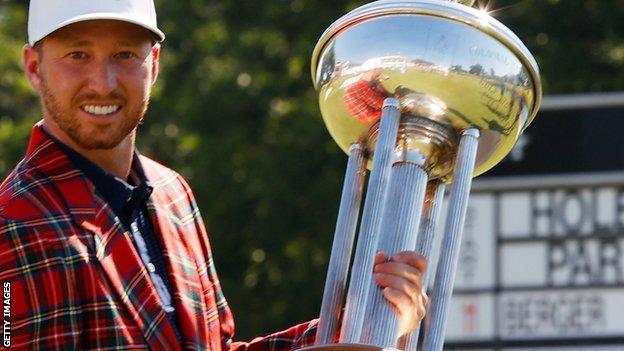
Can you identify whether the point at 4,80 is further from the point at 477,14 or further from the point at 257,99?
the point at 477,14

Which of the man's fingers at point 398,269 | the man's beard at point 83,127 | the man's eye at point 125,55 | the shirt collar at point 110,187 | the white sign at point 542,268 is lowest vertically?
the man's fingers at point 398,269

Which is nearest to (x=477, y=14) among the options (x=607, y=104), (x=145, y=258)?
(x=145, y=258)

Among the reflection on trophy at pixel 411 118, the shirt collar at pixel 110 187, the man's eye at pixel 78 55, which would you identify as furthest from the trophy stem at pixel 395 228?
the man's eye at pixel 78 55

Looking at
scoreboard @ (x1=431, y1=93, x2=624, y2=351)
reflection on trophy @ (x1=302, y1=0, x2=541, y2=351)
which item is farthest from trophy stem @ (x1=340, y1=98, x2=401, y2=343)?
scoreboard @ (x1=431, y1=93, x2=624, y2=351)

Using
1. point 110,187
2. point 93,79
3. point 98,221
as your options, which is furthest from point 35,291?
point 93,79

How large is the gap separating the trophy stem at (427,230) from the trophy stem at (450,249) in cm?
6

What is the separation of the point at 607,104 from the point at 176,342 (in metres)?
7.12

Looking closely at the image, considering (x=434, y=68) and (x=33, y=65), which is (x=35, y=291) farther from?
(x=434, y=68)

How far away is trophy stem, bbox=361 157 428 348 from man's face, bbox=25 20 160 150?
0.60 metres

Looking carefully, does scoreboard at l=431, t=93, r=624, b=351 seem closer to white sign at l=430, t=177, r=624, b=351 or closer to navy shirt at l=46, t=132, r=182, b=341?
white sign at l=430, t=177, r=624, b=351

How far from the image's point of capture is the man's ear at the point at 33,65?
4.26 m

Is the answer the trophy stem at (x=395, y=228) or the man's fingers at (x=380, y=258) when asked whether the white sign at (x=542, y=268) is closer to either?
the trophy stem at (x=395, y=228)

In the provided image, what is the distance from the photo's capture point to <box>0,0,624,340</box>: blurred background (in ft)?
46.9

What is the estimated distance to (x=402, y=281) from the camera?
4.05m
